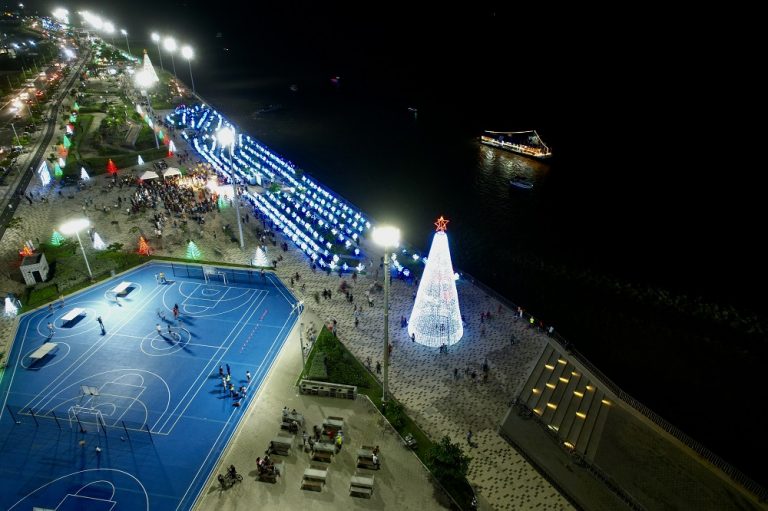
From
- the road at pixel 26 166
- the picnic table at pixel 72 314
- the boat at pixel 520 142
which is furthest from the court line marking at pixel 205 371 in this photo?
the boat at pixel 520 142

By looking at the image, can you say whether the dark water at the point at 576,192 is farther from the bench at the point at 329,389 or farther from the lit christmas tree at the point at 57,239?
the lit christmas tree at the point at 57,239

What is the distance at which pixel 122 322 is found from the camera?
121 ft

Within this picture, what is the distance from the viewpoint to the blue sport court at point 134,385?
25.3 meters

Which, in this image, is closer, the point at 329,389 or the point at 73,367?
the point at 329,389

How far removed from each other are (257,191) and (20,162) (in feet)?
113

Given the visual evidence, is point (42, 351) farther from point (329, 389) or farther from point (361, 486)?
point (361, 486)

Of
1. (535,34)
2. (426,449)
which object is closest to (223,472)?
(426,449)

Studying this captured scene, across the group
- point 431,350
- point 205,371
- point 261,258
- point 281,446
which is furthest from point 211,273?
point 281,446

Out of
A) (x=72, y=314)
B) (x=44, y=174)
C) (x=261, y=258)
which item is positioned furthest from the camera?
(x=44, y=174)

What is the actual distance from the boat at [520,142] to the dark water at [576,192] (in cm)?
172

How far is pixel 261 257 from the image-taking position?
46.0 meters

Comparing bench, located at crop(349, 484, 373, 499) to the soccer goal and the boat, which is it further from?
the boat

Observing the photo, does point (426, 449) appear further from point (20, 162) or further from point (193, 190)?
point (20, 162)

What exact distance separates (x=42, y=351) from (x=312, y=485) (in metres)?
20.8
